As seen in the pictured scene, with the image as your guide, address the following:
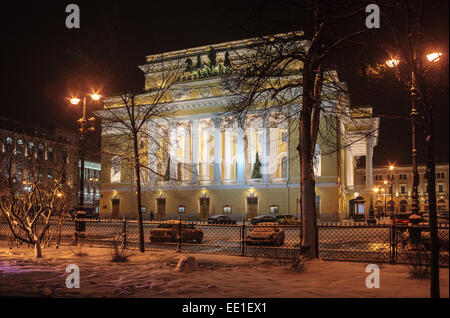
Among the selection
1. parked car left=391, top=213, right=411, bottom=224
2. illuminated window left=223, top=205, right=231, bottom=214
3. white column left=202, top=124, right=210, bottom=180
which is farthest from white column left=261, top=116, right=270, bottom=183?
parked car left=391, top=213, right=411, bottom=224

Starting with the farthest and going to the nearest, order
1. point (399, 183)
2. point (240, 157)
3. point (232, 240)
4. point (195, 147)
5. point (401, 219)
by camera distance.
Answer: point (399, 183) < point (195, 147) < point (240, 157) < point (401, 219) < point (232, 240)

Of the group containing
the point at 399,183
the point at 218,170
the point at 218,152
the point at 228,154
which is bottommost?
the point at 399,183

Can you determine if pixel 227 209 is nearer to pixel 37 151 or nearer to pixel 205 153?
pixel 205 153

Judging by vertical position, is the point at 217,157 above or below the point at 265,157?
above

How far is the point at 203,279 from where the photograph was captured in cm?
911

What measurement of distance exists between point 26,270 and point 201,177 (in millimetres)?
47319

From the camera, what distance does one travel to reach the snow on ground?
298 inches

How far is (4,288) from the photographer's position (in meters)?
7.82

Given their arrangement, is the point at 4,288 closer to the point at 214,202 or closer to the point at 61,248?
the point at 61,248

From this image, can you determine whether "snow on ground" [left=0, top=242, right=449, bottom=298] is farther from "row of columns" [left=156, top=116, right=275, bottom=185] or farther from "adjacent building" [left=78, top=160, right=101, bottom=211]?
"adjacent building" [left=78, top=160, right=101, bottom=211]

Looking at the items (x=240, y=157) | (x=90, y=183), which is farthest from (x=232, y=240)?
(x=90, y=183)

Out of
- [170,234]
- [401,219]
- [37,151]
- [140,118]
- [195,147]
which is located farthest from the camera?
[195,147]

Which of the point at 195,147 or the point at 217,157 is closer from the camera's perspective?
the point at 217,157
